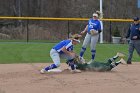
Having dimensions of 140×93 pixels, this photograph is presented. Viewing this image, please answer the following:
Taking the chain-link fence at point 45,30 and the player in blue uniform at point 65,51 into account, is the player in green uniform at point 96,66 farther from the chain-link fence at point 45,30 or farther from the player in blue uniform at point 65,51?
the chain-link fence at point 45,30

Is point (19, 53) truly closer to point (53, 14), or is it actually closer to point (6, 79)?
point (6, 79)

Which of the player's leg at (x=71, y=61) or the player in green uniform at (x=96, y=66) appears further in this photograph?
the player in green uniform at (x=96, y=66)

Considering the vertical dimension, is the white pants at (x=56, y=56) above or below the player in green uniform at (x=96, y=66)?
above

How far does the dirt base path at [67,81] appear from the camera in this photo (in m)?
11.3

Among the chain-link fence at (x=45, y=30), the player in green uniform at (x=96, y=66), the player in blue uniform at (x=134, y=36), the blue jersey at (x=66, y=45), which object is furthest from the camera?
the chain-link fence at (x=45, y=30)

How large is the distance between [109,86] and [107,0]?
37155mm

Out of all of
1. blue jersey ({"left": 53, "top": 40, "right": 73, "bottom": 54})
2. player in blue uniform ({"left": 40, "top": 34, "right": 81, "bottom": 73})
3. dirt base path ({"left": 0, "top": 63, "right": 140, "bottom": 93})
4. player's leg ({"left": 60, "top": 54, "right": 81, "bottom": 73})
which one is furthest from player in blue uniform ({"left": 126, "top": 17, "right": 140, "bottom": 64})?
blue jersey ({"left": 53, "top": 40, "right": 73, "bottom": 54})

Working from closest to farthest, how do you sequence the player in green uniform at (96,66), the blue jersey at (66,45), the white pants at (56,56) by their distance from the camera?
1. the blue jersey at (66,45)
2. the white pants at (56,56)
3. the player in green uniform at (96,66)

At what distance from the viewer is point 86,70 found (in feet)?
49.2

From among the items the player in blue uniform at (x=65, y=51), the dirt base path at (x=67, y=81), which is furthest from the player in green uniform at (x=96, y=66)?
the player in blue uniform at (x=65, y=51)

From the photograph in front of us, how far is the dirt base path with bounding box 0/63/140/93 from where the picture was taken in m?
11.3

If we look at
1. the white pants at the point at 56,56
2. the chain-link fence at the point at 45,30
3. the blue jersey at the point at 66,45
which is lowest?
the chain-link fence at the point at 45,30

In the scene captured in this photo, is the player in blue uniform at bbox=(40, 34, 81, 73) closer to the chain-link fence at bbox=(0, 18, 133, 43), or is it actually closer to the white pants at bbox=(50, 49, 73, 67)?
the white pants at bbox=(50, 49, 73, 67)

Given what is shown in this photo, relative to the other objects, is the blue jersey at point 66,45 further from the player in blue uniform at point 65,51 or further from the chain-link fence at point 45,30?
the chain-link fence at point 45,30
